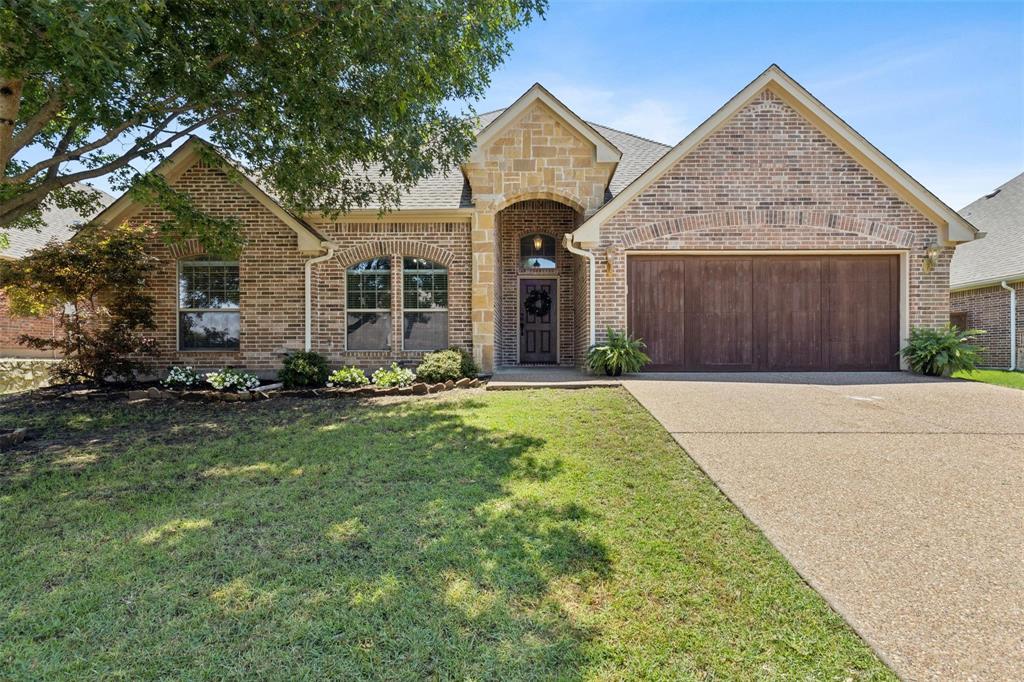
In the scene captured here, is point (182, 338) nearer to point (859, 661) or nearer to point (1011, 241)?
point (859, 661)

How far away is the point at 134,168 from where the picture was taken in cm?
771

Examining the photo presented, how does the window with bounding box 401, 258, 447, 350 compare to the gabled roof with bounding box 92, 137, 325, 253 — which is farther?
the window with bounding box 401, 258, 447, 350

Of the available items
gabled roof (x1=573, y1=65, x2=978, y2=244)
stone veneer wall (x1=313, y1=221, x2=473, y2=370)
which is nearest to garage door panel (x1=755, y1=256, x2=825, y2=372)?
gabled roof (x1=573, y1=65, x2=978, y2=244)

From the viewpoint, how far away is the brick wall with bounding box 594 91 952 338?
9.75 metres

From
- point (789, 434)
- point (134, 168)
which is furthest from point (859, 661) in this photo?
point (134, 168)

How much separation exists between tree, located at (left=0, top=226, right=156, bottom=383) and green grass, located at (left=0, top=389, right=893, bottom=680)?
177 inches

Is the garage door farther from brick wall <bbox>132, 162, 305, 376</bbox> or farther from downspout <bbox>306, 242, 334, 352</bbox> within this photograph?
brick wall <bbox>132, 162, 305, 376</bbox>

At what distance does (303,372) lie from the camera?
356 inches

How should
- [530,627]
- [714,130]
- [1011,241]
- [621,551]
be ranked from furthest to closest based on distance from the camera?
[1011,241] < [714,130] < [621,551] < [530,627]

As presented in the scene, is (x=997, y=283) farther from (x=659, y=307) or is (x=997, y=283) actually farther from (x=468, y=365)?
(x=468, y=365)

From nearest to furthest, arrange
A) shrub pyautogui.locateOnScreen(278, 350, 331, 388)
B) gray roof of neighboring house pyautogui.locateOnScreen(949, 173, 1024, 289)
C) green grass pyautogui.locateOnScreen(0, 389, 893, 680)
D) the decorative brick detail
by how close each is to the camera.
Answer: green grass pyautogui.locateOnScreen(0, 389, 893, 680), shrub pyautogui.locateOnScreen(278, 350, 331, 388), the decorative brick detail, gray roof of neighboring house pyautogui.locateOnScreen(949, 173, 1024, 289)

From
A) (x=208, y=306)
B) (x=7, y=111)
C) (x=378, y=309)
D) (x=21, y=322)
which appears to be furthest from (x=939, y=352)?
(x=21, y=322)

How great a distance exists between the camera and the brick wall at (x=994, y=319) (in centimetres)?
1359

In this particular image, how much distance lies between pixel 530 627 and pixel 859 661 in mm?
1372
